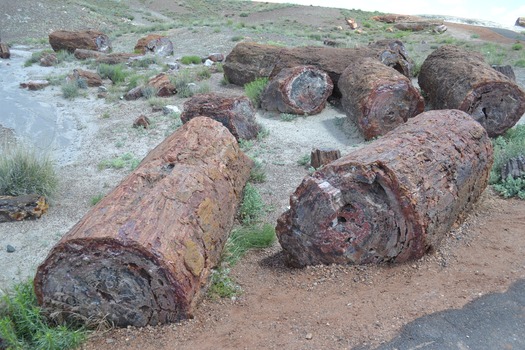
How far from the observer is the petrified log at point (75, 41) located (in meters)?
22.6

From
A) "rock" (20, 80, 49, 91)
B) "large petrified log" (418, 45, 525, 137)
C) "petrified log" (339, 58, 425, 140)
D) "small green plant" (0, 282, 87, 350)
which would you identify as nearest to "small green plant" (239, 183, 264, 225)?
"small green plant" (0, 282, 87, 350)

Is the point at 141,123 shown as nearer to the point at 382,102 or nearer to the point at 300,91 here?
the point at 300,91

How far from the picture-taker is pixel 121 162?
8398mm

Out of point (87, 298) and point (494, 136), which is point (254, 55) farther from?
point (87, 298)

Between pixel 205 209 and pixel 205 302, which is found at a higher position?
pixel 205 209

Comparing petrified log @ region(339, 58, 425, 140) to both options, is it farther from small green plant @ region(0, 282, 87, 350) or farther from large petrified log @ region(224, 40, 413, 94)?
small green plant @ region(0, 282, 87, 350)

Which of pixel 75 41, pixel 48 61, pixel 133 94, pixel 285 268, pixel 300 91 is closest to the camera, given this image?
pixel 285 268

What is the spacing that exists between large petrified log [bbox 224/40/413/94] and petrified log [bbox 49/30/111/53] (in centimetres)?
1134

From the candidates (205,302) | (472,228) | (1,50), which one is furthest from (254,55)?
(1,50)

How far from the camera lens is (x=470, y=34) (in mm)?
34031

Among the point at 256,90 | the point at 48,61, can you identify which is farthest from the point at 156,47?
the point at 256,90

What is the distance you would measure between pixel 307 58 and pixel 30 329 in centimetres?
940

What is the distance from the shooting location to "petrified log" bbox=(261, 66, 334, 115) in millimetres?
10734

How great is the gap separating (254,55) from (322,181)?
9818 millimetres
